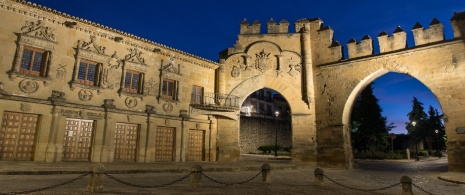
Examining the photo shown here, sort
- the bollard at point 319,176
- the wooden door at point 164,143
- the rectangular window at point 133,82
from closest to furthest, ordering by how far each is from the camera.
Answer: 1. the bollard at point 319,176
2. the rectangular window at point 133,82
3. the wooden door at point 164,143

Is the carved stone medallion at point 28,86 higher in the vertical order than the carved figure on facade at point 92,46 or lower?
lower

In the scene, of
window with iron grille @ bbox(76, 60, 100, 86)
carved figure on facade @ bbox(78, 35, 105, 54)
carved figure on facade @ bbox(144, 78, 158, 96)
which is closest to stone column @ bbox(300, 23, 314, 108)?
carved figure on facade @ bbox(144, 78, 158, 96)

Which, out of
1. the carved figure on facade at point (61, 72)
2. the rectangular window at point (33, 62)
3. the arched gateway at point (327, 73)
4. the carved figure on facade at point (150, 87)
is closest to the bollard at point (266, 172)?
the arched gateway at point (327, 73)

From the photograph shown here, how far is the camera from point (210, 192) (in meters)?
6.26

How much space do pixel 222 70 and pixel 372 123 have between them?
1764 centimetres

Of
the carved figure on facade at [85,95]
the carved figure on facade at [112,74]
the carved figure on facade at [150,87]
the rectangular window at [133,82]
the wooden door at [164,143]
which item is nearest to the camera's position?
the carved figure on facade at [85,95]

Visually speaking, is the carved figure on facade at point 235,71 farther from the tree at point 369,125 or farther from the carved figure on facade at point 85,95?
the tree at point 369,125

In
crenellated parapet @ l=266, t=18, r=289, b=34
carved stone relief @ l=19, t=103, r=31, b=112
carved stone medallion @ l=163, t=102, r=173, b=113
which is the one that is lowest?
carved stone relief @ l=19, t=103, r=31, b=112

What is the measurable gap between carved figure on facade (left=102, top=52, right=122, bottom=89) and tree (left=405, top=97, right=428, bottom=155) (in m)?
34.5

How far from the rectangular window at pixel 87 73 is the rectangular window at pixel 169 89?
363cm

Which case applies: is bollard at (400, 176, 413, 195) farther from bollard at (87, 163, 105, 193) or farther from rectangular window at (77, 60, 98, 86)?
rectangular window at (77, 60, 98, 86)

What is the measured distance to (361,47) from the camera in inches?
603

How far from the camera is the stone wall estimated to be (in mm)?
31331

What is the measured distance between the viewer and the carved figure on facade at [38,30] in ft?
37.8
